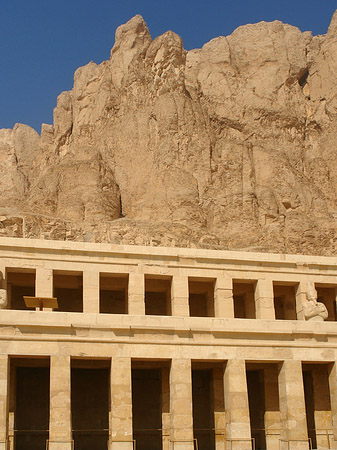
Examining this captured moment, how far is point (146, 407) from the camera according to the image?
3416cm

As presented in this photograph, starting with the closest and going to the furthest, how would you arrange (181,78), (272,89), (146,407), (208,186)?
(146,407) → (208,186) → (181,78) → (272,89)

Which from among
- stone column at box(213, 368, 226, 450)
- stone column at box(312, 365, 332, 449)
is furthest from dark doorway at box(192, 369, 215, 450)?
stone column at box(312, 365, 332, 449)

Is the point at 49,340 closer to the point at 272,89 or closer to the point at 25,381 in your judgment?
the point at 25,381

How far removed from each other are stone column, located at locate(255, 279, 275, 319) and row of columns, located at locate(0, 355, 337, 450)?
444cm

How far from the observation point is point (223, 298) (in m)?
34.3

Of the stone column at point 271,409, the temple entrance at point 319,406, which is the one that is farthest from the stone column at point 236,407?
the temple entrance at point 319,406

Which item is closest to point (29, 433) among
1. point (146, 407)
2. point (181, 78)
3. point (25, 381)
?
point (25, 381)

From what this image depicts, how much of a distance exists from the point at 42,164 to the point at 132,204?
18.9 m

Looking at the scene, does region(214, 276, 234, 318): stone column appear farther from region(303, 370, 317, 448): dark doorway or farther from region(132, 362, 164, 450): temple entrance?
region(303, 370, 317, 448): dark doorway

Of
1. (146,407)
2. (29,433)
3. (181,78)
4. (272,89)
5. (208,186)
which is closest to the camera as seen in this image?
(29,433)

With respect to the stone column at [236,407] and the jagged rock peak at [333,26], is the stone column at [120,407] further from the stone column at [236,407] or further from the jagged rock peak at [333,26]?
the jagged rock peak at [333,26]

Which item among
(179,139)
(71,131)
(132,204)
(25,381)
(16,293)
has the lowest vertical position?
(25,381)

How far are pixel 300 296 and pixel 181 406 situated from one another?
932 centimetres

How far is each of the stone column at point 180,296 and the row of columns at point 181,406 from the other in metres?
3.98
